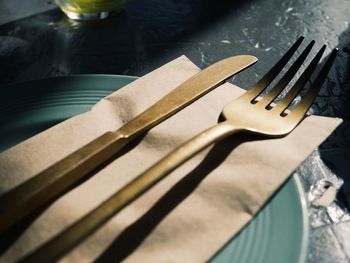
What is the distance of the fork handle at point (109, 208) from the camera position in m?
0.24

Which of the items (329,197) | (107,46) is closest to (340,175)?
(329,197)

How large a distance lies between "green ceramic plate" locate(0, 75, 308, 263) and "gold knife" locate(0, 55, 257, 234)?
0.06 metres

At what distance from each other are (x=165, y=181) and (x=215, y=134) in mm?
50

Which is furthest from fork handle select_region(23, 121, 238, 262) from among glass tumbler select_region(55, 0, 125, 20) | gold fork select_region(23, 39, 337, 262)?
glass tumbler select_region(55, 0, 125, 20)

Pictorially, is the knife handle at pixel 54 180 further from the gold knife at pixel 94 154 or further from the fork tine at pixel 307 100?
Answer: the fork tine at pixel 307 100

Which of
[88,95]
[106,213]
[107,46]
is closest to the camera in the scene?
[106,213]

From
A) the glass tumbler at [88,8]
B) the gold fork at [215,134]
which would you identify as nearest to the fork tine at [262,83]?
the gold fork at [215,134]

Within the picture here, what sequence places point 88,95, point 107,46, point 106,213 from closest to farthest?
point 106,213 → point 88,95 → point 107,46

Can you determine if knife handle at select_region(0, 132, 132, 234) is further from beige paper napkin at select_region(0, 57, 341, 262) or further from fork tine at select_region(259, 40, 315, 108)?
fork tine at select_region(259, 40, 315, 108)

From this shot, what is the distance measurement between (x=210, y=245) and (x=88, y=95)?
0.19 meters

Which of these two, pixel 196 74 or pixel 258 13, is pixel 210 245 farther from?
pixel 258 13

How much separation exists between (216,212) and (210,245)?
0.08 feet

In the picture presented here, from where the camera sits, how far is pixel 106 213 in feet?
0.80

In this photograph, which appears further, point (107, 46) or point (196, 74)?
point (107, 46)
